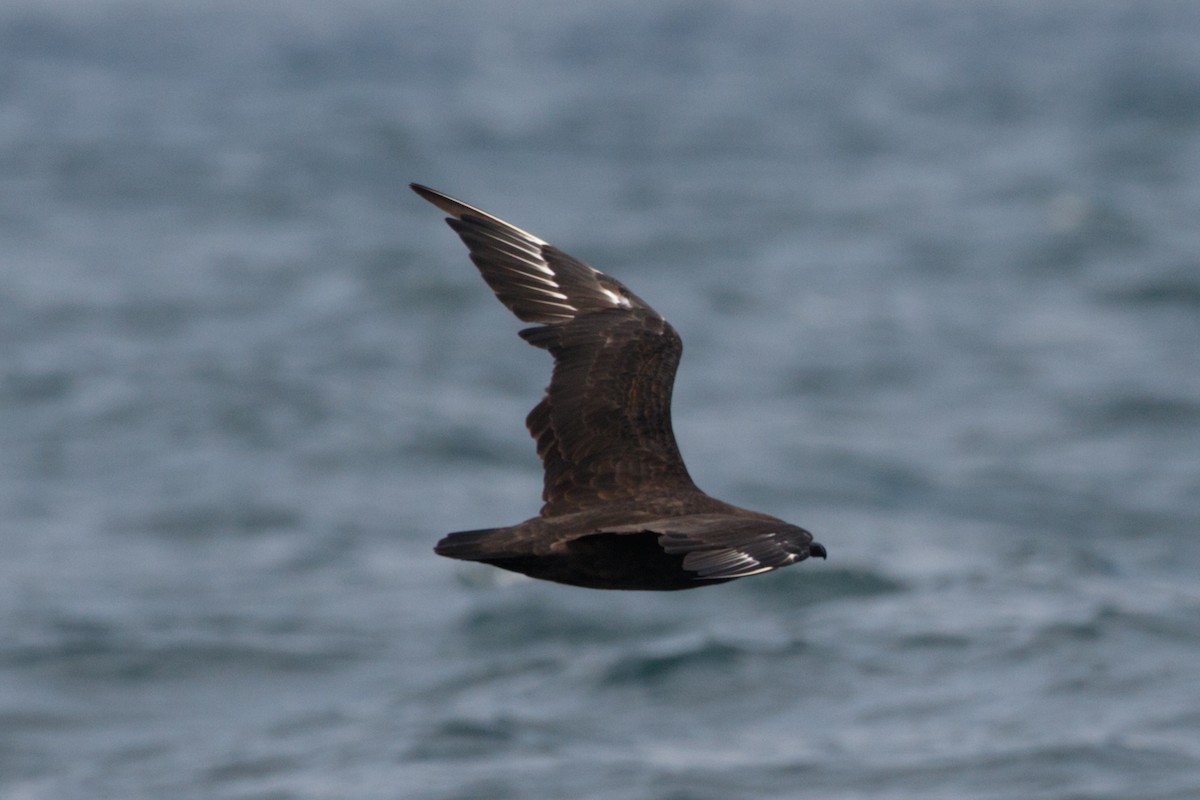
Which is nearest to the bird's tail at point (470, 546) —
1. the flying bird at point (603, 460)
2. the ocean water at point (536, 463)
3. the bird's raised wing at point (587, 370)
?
the flying bird at point (603, 460)

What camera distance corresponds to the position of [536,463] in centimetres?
2486

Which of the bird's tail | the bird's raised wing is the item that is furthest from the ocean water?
the bird's tail

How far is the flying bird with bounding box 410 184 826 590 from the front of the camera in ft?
29.0

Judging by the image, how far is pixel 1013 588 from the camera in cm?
1967

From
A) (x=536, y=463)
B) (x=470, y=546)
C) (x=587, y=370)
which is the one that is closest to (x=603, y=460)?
(x=587, y=370)

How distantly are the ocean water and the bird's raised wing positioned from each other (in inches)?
207

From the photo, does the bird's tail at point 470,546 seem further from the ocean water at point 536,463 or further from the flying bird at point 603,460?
the ocean water at point 536,463

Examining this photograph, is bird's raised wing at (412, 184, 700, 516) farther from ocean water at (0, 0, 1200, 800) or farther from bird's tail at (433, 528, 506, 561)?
ocean water at (0, 0, 1200, 800)

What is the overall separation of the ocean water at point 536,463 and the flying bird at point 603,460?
5.27 m

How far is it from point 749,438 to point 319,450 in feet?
19.7

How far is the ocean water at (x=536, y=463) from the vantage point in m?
16.5

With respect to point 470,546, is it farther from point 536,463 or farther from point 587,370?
point 536,463

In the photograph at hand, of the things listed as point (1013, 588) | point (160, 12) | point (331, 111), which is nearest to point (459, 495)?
point (1013, 588)

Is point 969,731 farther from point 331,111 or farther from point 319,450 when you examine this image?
point 331,111
